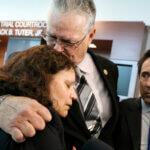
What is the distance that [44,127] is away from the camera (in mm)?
667

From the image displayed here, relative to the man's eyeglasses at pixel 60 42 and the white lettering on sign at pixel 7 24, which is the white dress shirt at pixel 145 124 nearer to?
the man's eyeglasses at pixel 60 42

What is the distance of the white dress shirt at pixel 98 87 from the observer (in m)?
1.29

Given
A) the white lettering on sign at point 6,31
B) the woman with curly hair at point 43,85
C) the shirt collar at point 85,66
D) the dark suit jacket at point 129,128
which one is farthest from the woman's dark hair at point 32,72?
the white lettering on sign at point 6,31

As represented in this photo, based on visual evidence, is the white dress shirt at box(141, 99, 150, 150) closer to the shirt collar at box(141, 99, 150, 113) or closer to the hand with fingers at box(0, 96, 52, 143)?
the shirt collar at box(141, 99, 150, 113)

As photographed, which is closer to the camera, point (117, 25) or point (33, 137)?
point (33, 137)

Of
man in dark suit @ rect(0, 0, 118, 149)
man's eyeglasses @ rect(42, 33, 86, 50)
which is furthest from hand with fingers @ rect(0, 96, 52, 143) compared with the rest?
man's eyeglasses @ rect(42, 33, 86, 50)

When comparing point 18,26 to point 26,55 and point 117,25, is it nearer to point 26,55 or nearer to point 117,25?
point 117,25

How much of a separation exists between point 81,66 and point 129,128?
43 centimetres

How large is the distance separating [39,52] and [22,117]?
26cm

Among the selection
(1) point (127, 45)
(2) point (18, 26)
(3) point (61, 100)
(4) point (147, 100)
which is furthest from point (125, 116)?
(2) point (18, 26)

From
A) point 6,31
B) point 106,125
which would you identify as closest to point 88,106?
point 106,125

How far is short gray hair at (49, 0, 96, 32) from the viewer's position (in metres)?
1.15

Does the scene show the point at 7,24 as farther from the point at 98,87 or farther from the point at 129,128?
the point at 129,128

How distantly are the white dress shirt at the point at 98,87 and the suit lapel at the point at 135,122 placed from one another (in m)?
0.13
